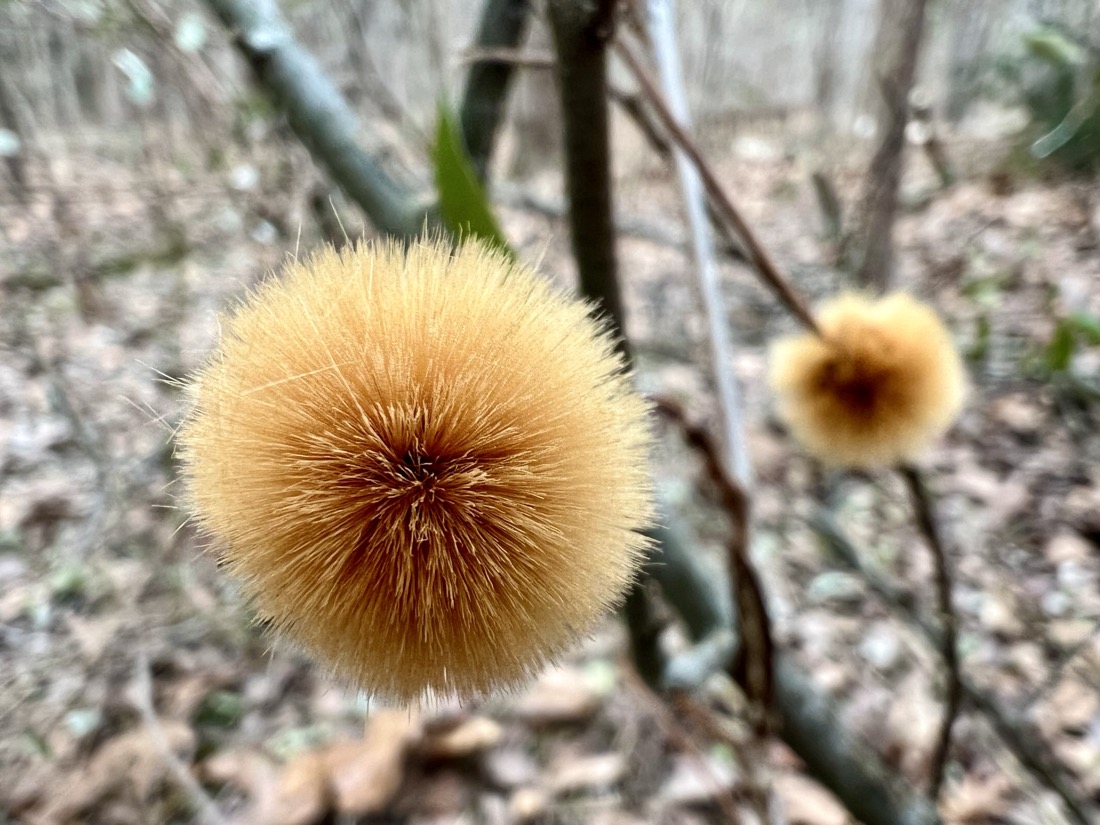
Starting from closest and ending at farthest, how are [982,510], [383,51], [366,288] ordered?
[366,288], [982,510], [383,51]

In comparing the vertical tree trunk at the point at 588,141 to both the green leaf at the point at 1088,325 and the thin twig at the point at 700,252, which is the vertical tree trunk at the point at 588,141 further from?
the green leaf at the point at 1088,325

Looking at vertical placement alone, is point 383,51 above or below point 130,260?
above

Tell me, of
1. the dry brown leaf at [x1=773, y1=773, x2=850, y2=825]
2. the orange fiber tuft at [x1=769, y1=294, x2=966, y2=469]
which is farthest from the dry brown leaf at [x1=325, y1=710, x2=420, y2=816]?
the orange fiber tuft at [x1=769, y1=294, x2=966, y2=469]

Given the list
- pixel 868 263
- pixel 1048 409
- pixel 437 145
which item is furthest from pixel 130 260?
pixel 1048 409

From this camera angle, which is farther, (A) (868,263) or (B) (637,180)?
(B) (637,180)

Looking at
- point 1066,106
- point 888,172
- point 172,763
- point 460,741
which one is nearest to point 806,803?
point 460,741

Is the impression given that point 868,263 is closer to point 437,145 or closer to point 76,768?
point 437,145

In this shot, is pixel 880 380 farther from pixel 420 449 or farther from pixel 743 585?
pixel 420 449
